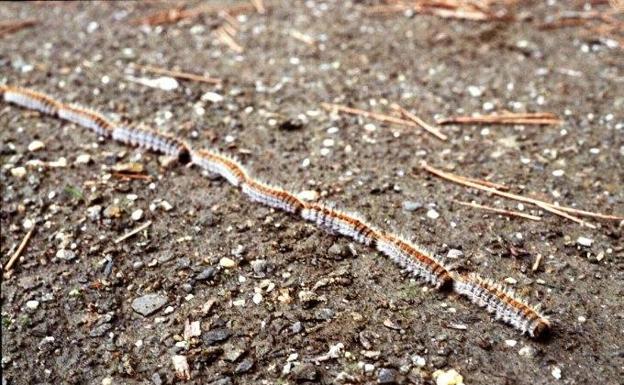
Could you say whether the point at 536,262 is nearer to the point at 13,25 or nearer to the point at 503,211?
the point at 503,211

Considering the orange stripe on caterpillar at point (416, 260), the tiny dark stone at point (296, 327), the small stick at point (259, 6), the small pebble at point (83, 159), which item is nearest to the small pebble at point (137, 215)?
the small pebble at point (83, 159)

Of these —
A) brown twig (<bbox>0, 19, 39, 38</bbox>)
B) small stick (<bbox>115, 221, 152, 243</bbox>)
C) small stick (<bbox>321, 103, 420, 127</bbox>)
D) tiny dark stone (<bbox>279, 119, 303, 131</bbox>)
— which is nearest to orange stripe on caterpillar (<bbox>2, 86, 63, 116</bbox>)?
brown twig (<bbox>0, 19, 39, 38</bbox>)

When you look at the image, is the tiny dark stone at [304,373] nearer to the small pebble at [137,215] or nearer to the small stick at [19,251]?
the small pebble at [137,215]

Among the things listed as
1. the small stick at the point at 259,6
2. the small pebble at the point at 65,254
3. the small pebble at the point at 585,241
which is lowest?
the small pebble at the point at 65,254

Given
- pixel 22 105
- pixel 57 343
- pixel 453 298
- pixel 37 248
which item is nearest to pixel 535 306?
pixel 453 298

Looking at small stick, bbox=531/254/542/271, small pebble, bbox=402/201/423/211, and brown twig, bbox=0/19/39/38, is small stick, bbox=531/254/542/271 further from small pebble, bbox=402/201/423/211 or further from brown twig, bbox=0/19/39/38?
brown twig, bbox=0/19/39/38

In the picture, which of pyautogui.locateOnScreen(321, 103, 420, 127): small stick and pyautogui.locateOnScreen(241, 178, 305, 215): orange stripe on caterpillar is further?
pyautogui.locateOnScreen(321, 103, 420, 127): small stick

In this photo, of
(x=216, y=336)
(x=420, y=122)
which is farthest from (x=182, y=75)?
(x=216, y=336)
